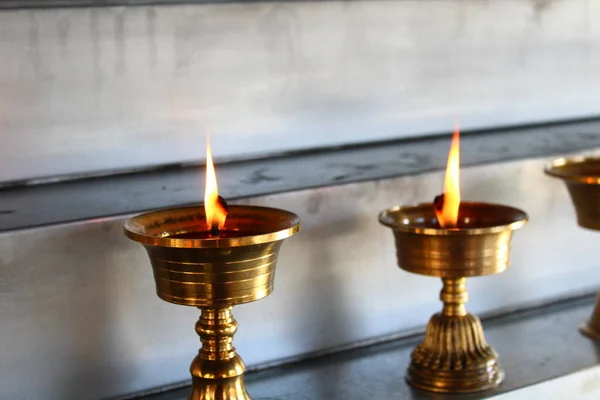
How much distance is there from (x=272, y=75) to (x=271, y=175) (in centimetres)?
16

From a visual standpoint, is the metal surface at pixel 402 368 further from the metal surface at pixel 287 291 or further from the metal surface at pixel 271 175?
Result: the metal surface at pixel 271 175

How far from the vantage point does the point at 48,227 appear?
0.80m

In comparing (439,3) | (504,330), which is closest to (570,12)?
(439,3)

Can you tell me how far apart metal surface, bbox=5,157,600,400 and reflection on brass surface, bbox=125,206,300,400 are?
80 mm

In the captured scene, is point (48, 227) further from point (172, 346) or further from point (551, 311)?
point (551, 311)

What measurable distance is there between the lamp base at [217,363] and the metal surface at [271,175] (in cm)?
15

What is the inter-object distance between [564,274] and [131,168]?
0.53 metres

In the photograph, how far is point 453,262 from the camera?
0.82m

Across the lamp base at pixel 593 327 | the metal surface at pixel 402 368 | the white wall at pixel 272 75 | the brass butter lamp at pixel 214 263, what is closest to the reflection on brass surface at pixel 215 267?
the brass butter lamp at pixel 214 263

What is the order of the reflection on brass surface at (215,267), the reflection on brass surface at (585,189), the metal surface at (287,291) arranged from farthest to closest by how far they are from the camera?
1. the reflection on brass surface at (585,189)
2. the metal surface at (287,291)
3. the reflection on brass surface at (215,267)

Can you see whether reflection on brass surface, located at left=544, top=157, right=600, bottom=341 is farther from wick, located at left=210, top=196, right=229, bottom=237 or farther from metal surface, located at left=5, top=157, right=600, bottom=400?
wick, located at left=210, top=196, right=229, bottom=237

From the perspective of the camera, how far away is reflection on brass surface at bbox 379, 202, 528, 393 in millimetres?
819

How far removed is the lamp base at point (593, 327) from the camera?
3.32 ft

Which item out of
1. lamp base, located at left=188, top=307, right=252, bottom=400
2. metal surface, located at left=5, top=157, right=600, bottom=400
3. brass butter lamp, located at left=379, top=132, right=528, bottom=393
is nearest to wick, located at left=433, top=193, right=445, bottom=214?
brass butter lamp, located at left=379, top=132, right=528, bottom=393
